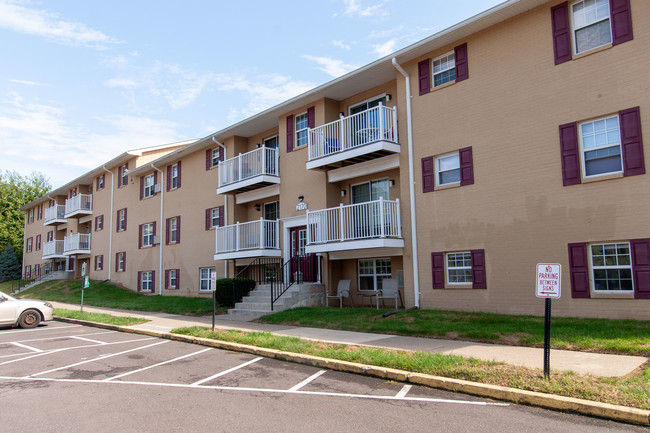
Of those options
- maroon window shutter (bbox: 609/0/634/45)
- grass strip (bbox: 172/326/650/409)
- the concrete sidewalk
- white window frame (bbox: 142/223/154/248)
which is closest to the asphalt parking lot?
grass strip (bbox: 172/326/650/409)

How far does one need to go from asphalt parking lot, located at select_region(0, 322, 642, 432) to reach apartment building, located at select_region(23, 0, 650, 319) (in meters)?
6.13

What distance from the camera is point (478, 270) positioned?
41.8ft

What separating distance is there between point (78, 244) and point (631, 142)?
113ft

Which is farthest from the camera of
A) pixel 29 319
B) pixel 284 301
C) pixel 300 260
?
pixel 300 260

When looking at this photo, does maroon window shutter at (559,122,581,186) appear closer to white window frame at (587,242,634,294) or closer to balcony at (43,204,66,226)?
white window frame at (587,242,634,294)

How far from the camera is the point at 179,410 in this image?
5.93 metres

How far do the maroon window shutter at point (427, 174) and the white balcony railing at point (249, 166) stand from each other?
23.5 ft

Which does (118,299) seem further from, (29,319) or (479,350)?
(479,350)

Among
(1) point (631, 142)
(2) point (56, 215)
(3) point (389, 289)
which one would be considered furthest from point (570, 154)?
(2) point (56, 215)

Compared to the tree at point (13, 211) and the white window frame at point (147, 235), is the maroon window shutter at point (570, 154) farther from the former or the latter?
the tree at point (13, 211)

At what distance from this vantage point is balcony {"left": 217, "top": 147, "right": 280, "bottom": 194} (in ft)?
Result: 63.7

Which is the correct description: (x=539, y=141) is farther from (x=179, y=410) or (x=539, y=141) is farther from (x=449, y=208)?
(x=179, y=410)

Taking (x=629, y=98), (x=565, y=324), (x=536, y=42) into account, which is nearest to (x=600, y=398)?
(x=565, y=324)

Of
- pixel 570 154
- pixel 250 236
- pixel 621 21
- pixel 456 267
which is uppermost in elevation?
pixel 621 21
